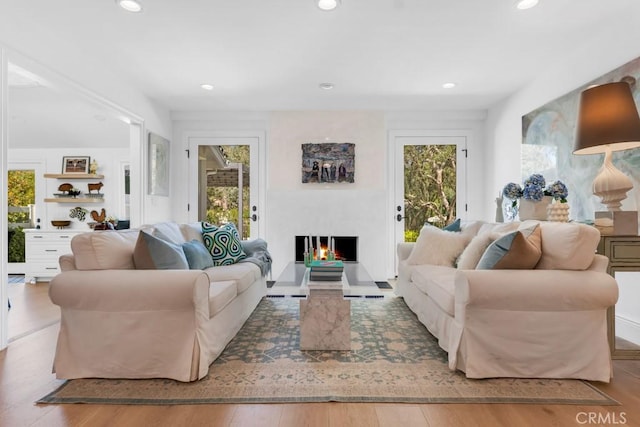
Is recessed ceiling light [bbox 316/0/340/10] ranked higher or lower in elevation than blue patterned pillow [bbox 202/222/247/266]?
higher

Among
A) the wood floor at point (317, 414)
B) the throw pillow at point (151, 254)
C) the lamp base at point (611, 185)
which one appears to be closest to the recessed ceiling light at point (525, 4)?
the lamp base at point (611, 185)

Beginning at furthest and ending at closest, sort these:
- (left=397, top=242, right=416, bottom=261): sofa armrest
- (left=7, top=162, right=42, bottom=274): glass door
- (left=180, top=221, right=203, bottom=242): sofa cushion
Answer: (left=7, top=162, right=42, bottom=274): glass door → (left=397, top=242, right=416, bottom=261): sofa armrest → (left=180, top=221, right=203, bottom=242): sofa cushion

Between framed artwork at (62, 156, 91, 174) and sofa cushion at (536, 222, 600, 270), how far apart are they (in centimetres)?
657

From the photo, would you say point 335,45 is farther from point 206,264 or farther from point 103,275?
point 103,275

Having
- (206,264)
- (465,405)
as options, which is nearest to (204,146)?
(206,264)

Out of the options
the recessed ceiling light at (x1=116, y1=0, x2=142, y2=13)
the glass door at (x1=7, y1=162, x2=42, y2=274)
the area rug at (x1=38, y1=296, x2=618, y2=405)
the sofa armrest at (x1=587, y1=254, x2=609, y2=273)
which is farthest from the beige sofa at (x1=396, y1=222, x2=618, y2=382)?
the glass door at (x1=7, y1=162, x2=42, y2=274)

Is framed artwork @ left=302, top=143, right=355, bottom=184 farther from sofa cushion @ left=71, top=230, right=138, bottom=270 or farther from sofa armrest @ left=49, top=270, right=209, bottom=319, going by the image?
sofa armrest @ left=49, top=270, right=209, bottom=319

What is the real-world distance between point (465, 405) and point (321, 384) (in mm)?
743

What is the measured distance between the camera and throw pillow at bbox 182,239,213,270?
292cm

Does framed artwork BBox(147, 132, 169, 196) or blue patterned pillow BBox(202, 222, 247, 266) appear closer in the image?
blue patterned pillow BBox(202, 222, 247, 266)

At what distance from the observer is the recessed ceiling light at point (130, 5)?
2615 millimetres

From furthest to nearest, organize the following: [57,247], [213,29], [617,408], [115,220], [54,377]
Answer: [115,220]
[57,247]
[213,29]
[54,377]
[617,408]

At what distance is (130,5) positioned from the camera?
2654 millimetres

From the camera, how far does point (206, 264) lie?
3166 millimetres
